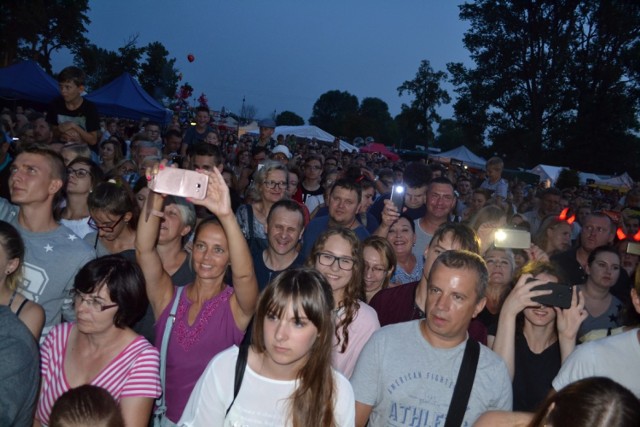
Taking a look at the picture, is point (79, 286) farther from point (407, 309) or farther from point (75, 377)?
point (407, 309)

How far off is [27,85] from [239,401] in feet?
49.5

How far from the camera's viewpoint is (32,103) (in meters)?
15.2

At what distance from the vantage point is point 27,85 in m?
14.5

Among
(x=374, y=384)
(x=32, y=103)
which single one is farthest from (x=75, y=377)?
(x=32, y=103)

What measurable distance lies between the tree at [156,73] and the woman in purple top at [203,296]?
3798 cm

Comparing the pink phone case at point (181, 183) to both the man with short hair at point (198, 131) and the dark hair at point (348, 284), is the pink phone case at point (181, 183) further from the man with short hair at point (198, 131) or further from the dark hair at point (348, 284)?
the man with short hair at point (198, 131)

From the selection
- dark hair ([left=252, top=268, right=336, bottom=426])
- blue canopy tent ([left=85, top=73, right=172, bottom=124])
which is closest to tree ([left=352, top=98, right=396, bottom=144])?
blue canopy tent ([left=85, top=73, right=172, bottom=124])

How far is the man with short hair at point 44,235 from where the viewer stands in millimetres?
3223

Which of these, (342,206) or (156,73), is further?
(156,73)

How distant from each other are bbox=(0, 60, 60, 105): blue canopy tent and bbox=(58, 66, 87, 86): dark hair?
918 centimetres

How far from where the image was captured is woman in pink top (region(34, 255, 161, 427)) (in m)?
2.58

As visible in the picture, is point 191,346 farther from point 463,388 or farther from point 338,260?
point 463,388

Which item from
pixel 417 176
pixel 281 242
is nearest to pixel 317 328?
pixel 281 242

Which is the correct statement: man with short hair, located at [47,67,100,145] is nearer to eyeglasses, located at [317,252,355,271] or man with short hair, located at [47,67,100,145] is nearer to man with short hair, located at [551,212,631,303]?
eyeglasses, located at [317,252,355,271]
